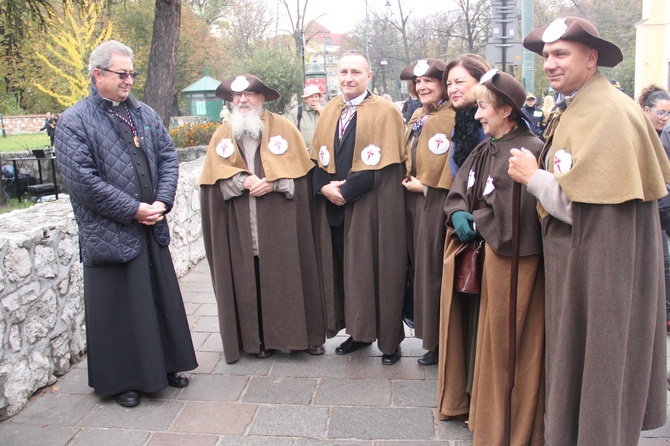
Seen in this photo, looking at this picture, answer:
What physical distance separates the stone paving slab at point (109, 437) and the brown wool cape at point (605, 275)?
2179mm

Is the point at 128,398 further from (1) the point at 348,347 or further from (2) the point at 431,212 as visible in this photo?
(2) the point at 431,212

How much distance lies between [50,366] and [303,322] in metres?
1.72

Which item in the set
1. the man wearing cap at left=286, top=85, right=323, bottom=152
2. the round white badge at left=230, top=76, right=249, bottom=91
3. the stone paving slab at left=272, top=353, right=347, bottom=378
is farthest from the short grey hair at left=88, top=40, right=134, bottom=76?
the man wearing cap at left=286, top=85, right=323, bottom=152

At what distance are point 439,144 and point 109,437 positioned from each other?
2.61m

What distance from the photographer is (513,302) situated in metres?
3.11

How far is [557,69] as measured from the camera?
9.37 feet

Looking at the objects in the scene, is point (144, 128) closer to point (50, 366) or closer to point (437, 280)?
point (50, 366)

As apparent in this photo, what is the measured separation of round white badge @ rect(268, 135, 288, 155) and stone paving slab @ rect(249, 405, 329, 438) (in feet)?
5.65

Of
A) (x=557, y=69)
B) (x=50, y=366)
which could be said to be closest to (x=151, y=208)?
(x=50, y=366)

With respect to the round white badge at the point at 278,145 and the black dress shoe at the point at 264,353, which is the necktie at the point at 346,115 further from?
the black dress shoe at the point at 264,353

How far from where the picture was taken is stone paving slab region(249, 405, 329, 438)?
3684 mm

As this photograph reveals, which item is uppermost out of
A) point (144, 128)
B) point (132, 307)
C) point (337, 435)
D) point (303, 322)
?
point (144, 128)

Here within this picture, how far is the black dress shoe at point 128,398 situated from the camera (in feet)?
13.3

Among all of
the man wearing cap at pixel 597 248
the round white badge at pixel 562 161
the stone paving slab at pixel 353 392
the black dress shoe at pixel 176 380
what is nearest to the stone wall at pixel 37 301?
the black dress shoe at pixel 176 380
